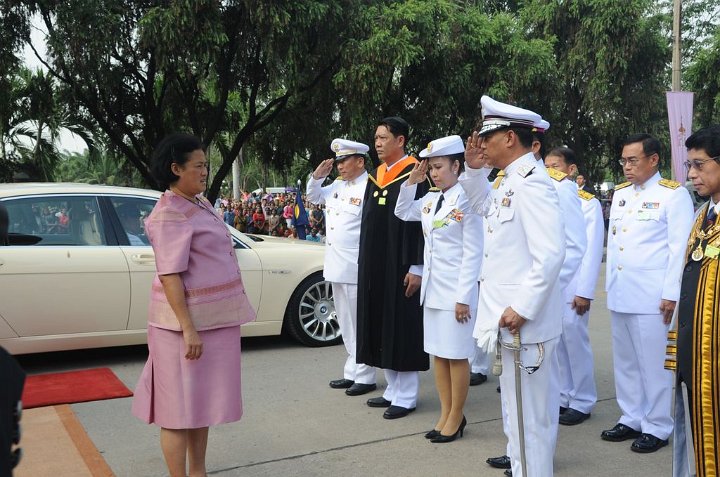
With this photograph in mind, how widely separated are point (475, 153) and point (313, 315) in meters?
3.77

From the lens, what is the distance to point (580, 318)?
4918mm

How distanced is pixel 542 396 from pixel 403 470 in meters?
1.10

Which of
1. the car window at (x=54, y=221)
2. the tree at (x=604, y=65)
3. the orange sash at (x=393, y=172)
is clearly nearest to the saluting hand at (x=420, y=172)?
the orange sash at (x=393, y=172)

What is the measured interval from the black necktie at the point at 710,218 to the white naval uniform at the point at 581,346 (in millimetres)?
1659

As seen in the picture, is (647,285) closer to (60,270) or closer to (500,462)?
(500,462)

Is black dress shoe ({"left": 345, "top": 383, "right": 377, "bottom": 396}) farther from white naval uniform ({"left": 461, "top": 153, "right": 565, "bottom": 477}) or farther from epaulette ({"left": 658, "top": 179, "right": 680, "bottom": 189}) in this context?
epaulette ({"left": 658, "top": 179, "right": 680, "bottom": 189})

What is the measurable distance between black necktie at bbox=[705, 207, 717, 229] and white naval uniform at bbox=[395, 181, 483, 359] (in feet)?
4.59

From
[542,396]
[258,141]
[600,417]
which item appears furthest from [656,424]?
[258,141]

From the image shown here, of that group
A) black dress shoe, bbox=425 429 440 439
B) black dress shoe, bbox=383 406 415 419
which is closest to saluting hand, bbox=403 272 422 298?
black dress shoe, bbox=383 406 415 419

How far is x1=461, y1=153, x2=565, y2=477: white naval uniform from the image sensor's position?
3.04m

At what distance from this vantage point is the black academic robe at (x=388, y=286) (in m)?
4.87

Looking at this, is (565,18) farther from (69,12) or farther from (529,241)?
(529,241)

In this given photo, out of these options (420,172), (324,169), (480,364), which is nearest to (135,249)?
(324,169)

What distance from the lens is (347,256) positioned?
5402 millimetres
